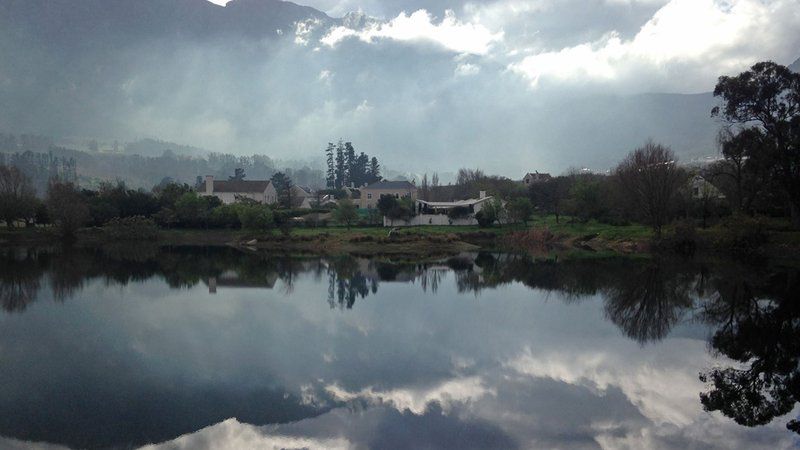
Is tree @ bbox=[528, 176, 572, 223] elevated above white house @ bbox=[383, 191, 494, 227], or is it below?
above

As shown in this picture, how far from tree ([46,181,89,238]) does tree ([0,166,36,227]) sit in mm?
2171

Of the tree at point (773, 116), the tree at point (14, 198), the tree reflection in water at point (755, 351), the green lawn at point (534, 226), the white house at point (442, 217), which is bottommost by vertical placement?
the tree reflection in water at point (755, 351)

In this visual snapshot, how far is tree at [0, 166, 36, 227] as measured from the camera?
200 ft

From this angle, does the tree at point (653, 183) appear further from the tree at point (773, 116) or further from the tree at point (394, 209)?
the tree at point (394, 209)

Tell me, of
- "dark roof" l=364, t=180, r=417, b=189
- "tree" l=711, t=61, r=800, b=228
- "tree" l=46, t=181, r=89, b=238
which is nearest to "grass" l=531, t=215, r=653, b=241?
"tree" l=711, t=61, r=800, b=228

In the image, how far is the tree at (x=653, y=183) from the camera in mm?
49688

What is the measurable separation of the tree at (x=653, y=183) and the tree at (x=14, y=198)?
61853mm

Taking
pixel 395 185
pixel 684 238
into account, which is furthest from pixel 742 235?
pixel 395 185

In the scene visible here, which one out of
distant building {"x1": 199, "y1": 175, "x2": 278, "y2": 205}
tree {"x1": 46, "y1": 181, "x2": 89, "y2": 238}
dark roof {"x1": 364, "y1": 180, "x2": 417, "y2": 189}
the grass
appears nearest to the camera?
the grass

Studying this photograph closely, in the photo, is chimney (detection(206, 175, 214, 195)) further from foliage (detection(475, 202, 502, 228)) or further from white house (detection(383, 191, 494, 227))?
foliage (detection(475, 202, 502, 228))

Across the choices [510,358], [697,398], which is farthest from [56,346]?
[697,398]

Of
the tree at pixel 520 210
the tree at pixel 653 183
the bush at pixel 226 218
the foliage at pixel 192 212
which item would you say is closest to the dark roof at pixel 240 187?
the foliage at pixel 192 212

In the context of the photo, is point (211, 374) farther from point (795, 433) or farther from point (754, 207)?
point (754, 207)

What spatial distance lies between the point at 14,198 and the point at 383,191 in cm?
4727
